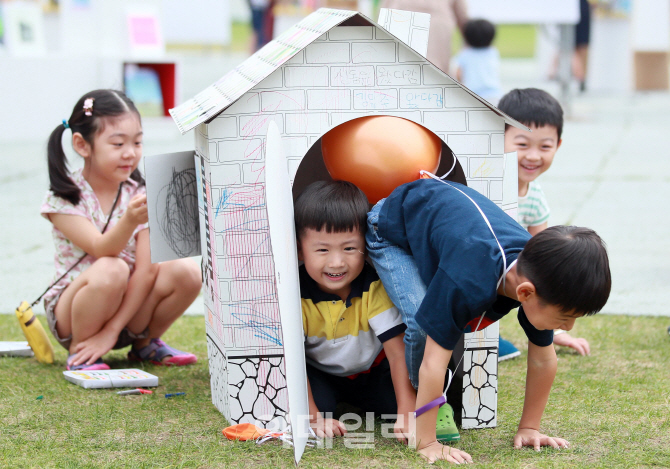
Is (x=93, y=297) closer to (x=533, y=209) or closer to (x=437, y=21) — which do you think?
(x=533, y=209)

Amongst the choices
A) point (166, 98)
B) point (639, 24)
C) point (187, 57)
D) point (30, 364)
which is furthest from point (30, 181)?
point (187, 57)

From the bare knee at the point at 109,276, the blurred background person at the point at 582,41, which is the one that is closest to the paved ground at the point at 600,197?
the bare knee at the point at 109,276

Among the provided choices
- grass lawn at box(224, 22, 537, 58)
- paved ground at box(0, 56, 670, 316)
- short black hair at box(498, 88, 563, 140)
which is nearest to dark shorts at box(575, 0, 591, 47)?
paved ground at box(0, 56, 670, 316)

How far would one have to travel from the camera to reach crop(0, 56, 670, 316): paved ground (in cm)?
372

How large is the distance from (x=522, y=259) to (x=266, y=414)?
87cm

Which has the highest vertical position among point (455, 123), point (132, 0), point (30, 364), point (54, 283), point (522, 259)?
point (132, 0)

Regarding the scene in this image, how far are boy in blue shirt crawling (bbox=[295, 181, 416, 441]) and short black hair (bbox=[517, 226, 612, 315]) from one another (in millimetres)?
522

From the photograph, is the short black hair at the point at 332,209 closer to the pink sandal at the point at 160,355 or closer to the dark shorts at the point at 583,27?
the pink sandal at the point at 160,355

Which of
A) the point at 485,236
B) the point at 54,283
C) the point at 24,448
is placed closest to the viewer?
the point at 485,236

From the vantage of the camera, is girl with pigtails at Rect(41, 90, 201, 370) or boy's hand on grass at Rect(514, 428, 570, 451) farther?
girl with pigtails at Rect(41, 90, 201, 370)

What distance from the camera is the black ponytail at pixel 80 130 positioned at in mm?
2691

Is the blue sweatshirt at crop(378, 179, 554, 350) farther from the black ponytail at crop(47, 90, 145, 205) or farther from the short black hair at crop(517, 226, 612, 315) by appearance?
the black ponytail at crop(47, 90, 145, 205)

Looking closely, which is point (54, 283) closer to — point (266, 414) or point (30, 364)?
point (30, 364)

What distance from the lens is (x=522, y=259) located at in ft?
5.83
